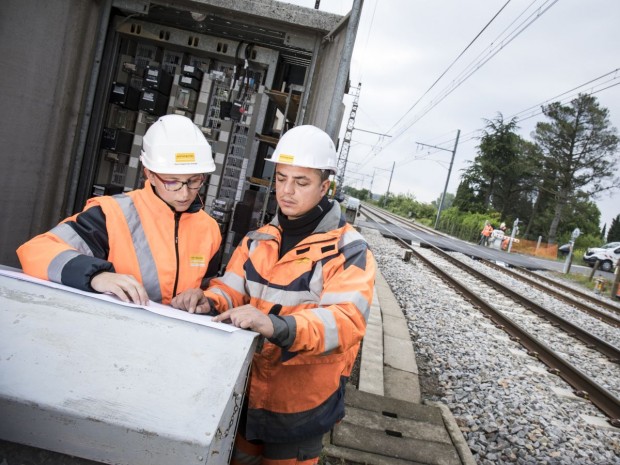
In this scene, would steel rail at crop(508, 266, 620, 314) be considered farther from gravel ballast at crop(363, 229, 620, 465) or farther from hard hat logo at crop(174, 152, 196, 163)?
hard hat logo at crop(174, 152, 196, 163)

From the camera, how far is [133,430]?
0.98 meters

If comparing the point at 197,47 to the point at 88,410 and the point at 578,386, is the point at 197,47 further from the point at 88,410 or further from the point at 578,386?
the point at 578,386

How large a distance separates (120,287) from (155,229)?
0.45 meters

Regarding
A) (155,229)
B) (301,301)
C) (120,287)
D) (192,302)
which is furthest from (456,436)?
(120,287)

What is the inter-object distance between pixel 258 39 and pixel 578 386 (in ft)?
20.2

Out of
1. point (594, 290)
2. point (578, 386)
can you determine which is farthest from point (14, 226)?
point (594, 290)

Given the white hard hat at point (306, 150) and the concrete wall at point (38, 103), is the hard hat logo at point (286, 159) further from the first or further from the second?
the concrete wall at point (38, 103)

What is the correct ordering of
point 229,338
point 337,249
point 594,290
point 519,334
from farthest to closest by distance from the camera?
point 594,290 → point 519,334 → point 337,249 → point 229,338

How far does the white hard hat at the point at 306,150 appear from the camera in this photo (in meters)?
2.05

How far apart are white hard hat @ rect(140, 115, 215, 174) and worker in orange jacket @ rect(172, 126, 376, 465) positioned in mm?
400

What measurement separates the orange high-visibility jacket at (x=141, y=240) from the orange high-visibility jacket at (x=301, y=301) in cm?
19

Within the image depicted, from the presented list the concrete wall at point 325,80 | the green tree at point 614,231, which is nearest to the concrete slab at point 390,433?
the concrete wall at point 325,80

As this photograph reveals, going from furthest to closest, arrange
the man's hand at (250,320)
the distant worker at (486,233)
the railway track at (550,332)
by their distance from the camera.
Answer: the distant worker at (486,233), the railway track at (550,332), the man's hand at (250,320)

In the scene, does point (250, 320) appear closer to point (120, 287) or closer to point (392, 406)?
point (120, 287)
